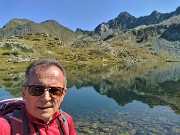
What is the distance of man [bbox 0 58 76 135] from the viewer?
4465 millimetres

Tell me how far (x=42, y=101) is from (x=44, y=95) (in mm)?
100

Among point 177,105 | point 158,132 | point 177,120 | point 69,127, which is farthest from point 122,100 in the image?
point 69,127

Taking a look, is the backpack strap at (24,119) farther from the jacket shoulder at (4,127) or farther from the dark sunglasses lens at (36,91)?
the dark sunglasses lens at (36,91)

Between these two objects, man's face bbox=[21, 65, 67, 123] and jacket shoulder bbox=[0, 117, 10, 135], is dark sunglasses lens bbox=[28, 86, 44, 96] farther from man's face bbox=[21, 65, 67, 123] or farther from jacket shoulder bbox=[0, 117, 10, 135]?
jacket shoulder bbox=[0, 117, 10, 135]

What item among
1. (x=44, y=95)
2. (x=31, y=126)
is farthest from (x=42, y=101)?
(x=31, y=126)

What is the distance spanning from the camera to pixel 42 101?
4.56 meters

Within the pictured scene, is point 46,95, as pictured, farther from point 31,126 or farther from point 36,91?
point 31,126

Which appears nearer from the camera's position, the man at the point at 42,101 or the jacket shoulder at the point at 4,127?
the jacket shoulder at the point at 4,127

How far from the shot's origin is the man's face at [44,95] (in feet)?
14.8

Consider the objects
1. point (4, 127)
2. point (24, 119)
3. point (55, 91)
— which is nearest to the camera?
point (4, 127)

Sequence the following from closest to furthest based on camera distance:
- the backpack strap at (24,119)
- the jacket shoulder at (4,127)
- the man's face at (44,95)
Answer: the jacket shoulder at (4,127)
the backpack strap at (24,119)
the man's face at (44,95)

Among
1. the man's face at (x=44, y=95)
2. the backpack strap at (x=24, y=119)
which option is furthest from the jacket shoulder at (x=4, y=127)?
the man's face at (x=44, y=95)

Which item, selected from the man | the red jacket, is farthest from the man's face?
the red jacket

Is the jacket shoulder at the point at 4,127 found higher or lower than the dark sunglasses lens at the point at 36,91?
lower
